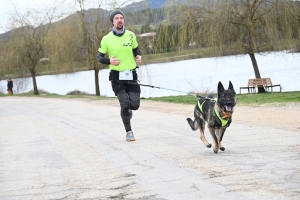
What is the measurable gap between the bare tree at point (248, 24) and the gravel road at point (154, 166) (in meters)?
13.8

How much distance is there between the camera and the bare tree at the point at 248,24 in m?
25.3

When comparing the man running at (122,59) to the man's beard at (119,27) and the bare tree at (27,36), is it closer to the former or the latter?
the man's beard at (119,27)

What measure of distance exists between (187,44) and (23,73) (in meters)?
26.3

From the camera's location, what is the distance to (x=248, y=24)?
25.5 metres

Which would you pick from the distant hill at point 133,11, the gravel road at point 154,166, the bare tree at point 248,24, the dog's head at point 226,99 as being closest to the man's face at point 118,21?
the gravel road at point 154,166

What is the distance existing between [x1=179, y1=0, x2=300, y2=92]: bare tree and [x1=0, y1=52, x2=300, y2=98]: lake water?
8187 mm

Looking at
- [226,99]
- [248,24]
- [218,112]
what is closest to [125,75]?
[218,112]

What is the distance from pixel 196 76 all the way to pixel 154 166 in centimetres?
4580

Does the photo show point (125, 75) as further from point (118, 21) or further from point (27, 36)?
point (27, 36)

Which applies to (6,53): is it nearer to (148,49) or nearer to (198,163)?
(148,49)

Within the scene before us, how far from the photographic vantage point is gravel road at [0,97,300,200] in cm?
591

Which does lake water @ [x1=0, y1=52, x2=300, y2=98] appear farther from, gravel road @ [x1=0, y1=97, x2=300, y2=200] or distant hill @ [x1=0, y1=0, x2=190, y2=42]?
gravel road @ [x1=0, y1=97, x2=300, y2=200]

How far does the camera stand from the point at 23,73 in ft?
167

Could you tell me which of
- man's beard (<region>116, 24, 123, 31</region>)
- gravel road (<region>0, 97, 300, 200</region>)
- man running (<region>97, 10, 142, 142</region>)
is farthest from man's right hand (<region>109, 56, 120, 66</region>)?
gravel road (<region>0, 97, 300, 200</region>)
